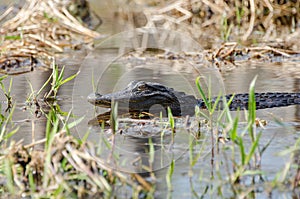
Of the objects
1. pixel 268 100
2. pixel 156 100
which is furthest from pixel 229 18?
pixel 156 100

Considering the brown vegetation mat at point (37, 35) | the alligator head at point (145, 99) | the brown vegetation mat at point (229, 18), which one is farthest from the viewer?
the brown vegetation mat at point (229, 18)

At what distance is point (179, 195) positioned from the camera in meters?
2.95

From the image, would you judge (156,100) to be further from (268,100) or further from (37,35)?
(37,35)

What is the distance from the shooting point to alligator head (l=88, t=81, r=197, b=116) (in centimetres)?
508

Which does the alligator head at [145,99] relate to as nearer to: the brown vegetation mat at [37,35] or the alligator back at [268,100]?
the alligator back at [268,100]

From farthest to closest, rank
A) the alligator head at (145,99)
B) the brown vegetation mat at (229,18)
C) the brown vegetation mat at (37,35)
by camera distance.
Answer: the brown vegetation mat at (229,18), the brown vegetation mat at (37,35), the alligator head at (145,99)

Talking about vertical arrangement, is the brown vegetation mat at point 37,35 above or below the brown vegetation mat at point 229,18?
below

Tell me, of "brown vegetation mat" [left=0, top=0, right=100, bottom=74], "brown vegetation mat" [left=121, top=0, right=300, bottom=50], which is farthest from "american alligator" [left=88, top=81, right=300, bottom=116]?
"brown vegetation mat" [left=121, top=0, right=300, bottom=50]

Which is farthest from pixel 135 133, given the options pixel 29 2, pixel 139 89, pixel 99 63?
pixel 29 2

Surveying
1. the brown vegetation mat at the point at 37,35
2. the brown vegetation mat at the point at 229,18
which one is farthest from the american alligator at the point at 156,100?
the brown vegetation mat at the point at 229,18

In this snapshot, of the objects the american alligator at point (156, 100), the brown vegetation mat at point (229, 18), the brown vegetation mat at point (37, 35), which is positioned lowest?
the american alligator at point (156, 100)

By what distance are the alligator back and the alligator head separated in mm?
230

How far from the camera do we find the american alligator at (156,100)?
16.7 ft

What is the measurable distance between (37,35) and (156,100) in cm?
379
